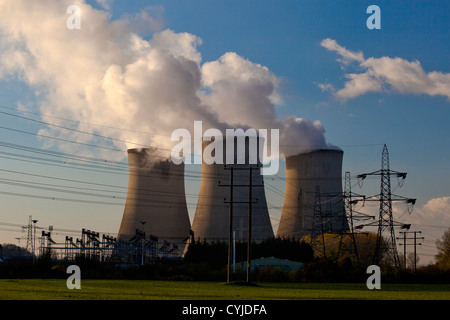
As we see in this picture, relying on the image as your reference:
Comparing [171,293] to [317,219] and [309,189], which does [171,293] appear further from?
[317,219]

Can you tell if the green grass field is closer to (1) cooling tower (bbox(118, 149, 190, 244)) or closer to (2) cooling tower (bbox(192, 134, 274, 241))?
(2) cooling tower (bbox(192, 134, 274, 241))

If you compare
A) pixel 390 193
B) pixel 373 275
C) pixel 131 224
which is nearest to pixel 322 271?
pixel 373 275

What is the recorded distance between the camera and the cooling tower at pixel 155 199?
44.0m

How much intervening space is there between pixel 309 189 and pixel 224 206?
6.24 metres

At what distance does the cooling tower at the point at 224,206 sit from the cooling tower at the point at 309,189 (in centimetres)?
239

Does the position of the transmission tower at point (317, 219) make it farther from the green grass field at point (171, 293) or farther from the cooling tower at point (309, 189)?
the green grass field at point (171, 293)

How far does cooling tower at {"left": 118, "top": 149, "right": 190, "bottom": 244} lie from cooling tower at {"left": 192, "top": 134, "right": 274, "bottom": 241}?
2.70 m

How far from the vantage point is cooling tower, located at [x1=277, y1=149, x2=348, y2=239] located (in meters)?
44.2

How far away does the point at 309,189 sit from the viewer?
45562mm

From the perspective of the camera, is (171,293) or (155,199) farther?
(155,199)

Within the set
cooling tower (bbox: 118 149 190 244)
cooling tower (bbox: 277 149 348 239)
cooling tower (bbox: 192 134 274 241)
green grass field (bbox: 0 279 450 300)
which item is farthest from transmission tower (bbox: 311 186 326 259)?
green grass field (bbox: 0 279 450 300)

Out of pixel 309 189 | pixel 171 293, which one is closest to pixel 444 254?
pixel 309 189

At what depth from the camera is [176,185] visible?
4728 centimetres
